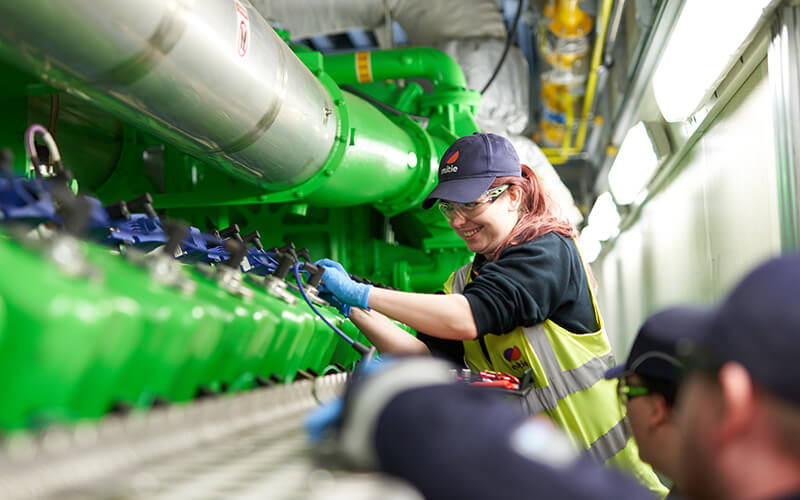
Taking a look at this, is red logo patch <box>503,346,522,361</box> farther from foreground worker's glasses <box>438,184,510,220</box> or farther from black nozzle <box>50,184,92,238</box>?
black nozzle <box>50,184,92,238</box>

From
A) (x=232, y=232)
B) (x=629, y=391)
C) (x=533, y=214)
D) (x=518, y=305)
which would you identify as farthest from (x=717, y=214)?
(x=232, y=232)

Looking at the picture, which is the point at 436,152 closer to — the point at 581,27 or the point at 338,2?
the point at 338,2

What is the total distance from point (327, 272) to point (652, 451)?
894 millimetres

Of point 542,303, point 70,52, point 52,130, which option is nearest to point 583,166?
point 542,303

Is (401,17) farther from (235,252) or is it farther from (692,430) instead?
(692,430)

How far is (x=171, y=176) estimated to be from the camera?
255cm

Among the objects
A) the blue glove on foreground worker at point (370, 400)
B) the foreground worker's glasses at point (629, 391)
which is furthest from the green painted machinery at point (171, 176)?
the foreground worker's glasses at point (629, 391)

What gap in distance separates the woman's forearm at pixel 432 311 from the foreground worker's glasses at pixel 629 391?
0.51m

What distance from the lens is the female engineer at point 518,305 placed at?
179 centimetres

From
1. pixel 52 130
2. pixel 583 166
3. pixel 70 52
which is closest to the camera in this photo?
pixel 70 52

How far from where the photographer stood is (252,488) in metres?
0.69

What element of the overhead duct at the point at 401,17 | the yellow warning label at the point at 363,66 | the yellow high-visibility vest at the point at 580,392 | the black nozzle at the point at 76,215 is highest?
the overhead duct at the point at 401,17

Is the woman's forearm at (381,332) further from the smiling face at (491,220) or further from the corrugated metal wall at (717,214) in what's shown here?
the corrugated metal wall at (717,214)

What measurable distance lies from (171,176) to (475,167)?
1.22 m
